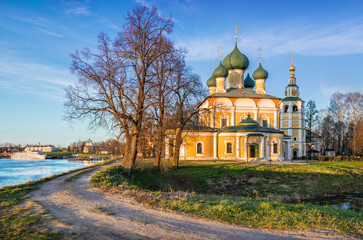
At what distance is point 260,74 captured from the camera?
3931 centimetres

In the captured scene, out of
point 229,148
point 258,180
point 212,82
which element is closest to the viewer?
point 258,180

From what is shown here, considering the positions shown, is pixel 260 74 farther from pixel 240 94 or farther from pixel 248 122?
pixel 248 122

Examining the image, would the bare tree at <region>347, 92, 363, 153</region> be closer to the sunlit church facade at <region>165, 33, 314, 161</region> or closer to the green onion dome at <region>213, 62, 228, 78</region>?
the sunlit church facade at <region>165, 33, 314, 161</region>

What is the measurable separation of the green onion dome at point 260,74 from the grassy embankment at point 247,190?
18798 mm

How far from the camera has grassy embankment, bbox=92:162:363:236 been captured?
23.7ft

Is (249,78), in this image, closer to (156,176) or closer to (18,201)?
(156,176)

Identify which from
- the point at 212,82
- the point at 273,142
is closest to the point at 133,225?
the point at 273,142

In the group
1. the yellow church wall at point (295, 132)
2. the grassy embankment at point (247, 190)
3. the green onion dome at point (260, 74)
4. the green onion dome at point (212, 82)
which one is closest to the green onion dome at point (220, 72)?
the green onion dome at point (212, 82)

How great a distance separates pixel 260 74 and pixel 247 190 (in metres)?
24.5

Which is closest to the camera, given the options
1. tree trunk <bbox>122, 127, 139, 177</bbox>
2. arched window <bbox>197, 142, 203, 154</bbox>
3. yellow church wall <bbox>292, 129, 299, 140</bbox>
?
tree trunk <bbox>122, 127, 139, 177</bbox>

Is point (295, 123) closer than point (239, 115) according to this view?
No

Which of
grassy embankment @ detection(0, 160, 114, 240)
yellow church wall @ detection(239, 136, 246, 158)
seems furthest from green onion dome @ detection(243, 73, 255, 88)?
grassy embankment @ detection(0, 160, 114, 240)

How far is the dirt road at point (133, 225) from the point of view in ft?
18.8

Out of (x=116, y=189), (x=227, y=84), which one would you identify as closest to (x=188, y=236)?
(x=116, y=189)
